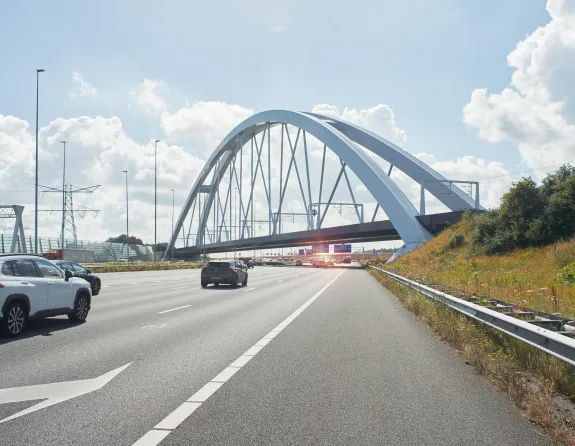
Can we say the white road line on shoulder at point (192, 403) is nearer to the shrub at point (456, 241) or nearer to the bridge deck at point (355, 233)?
the shrub at point (456, 241)

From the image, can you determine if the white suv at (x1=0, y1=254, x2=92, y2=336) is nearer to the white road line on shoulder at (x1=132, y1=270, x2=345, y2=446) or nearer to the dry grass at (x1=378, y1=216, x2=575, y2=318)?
the white road line on shoulder at (x1=132, y1=270, x2=345, y2=446)

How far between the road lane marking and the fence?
4307 cm

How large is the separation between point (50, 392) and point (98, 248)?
8126 cm

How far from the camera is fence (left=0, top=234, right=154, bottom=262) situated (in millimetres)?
54250

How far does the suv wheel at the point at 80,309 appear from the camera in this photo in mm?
12438

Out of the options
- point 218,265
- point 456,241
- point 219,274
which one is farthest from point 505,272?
point 456,241

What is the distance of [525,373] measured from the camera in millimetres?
6770

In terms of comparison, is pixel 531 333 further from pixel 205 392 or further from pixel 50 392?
pixel 50 392

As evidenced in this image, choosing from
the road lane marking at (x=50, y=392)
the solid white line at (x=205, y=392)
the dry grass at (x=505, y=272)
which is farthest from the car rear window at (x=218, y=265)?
the solid white line at (x=205, y=392)

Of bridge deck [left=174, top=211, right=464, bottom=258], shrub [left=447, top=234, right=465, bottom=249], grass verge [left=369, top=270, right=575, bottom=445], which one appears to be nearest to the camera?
grass verge [left=369, top=270, right=575, bottom=445]

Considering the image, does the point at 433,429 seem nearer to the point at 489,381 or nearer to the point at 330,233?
the point at 489,381

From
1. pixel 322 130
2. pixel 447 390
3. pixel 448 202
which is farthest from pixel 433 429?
pixel 322 130

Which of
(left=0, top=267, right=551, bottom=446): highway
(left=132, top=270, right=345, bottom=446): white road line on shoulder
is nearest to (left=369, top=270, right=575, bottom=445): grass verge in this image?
(left=0, top=267, right=551, bottom=446): highway

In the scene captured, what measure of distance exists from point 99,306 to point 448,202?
40.9 meters
